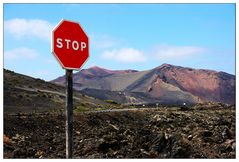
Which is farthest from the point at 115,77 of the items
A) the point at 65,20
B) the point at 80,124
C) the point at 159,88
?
the point at 65,20

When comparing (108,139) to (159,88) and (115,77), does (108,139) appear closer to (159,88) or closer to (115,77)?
(159,88)

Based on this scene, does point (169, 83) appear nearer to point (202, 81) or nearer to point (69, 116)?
point (202, 81)

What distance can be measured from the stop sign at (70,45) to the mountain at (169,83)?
118 metres

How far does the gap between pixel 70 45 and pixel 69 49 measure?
88mm

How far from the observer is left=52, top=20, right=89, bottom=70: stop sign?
6941 mm

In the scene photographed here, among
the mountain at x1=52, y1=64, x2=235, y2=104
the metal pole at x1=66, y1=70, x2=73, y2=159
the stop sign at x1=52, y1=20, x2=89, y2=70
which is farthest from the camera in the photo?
the mountain at x1=52, y1=64, x2=235, y2=104

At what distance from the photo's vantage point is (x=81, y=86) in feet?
470

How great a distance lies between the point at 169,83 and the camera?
14175 cm

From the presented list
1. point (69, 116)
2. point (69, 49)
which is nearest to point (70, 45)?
point (69, 49)

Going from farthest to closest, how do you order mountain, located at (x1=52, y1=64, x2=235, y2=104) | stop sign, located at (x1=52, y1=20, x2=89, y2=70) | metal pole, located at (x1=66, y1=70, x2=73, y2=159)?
mountain, located at (x1=52, y1=64, x2=235, y2=104) < metal pole, located at (x1=66, y1=70, x2=73, y2=159) < stop sign, located at (x1=52, y1=20, x2=89, y2=70)

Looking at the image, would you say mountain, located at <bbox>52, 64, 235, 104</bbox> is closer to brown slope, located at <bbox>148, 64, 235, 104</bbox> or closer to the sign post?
brown slope, located at <bbox>148, 64, 235, 104</bbox>

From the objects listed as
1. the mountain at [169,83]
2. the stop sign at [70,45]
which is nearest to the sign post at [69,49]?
the stop sign at [70,45]

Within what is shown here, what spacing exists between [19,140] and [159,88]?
117967 millimetres

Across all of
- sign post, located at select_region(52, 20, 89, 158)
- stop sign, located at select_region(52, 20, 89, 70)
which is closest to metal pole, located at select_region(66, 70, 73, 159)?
sign post, located at select_region(52, 20, 89, 158)
